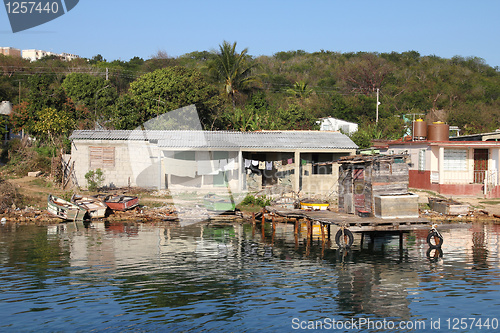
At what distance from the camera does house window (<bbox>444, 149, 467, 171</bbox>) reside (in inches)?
1478

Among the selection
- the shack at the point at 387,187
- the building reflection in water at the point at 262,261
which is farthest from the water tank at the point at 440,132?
the shack at the point at 387,187

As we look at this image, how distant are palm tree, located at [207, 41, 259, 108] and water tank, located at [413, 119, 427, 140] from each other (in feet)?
78.9

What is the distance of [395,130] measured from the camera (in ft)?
182

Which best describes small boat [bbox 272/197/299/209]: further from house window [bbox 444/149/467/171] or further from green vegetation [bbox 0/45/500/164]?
green vegetation [bbox 0/45/500/164]

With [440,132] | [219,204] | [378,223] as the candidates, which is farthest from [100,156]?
[440,132]

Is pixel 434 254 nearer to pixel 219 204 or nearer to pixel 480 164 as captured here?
pixel 219 204

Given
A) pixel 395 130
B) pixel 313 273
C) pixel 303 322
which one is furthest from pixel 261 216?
pixel 395 130

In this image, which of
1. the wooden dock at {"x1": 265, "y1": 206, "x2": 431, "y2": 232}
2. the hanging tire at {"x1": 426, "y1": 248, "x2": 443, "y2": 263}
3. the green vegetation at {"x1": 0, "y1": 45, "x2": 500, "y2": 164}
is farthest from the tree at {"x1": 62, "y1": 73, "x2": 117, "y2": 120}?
the hanging tire at {"x1": 426, "y1": 248, "x2": 443, "y2": 263}

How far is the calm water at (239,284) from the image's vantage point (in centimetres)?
1484

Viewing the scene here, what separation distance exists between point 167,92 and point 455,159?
2484cm

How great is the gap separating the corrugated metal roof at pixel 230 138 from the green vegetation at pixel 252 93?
4738 mm

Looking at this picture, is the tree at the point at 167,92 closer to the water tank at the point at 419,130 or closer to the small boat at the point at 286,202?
the small boat at the point at 286,202

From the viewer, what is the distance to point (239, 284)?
1831cm

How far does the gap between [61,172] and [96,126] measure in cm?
913
